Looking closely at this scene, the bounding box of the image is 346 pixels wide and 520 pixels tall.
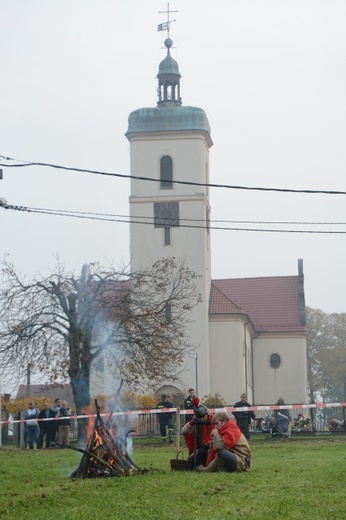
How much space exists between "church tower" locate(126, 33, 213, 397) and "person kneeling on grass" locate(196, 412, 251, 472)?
53407mm

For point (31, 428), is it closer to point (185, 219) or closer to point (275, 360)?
point (185, 219)

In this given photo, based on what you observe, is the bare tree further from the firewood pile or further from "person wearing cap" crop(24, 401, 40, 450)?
the firewood pile

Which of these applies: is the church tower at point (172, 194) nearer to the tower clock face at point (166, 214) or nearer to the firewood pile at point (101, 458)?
the tower clock face at point (166, 214)

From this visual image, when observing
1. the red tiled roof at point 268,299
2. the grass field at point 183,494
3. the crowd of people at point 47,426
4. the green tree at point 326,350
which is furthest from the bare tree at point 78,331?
the green tree at point 326,350

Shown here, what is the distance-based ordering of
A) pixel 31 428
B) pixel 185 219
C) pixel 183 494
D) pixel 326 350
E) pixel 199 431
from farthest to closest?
pixel 326 350 < pixel 185 219 < pixel 31 428 < pixel 199 431 < pixel 183 494

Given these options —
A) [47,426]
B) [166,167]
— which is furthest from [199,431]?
[166,167]

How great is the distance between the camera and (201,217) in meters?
73.8

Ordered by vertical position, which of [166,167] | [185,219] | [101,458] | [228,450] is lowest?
[101,458]

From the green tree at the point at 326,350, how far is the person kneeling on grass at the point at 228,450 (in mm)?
84162

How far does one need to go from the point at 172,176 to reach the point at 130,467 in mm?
57253

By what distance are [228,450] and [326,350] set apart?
86.6 meters

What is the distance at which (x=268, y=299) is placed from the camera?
3415 inches

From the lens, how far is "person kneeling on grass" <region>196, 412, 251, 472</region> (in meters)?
17.8

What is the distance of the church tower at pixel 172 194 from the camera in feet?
239
